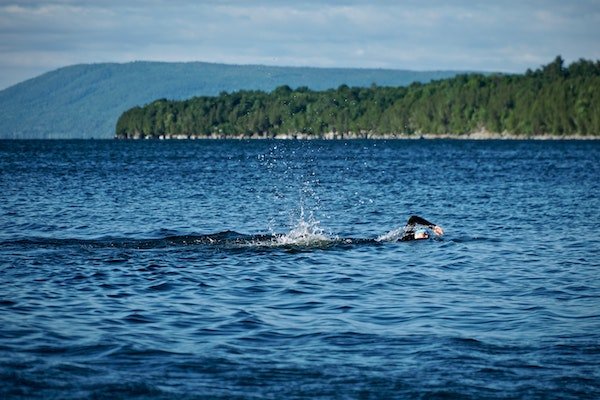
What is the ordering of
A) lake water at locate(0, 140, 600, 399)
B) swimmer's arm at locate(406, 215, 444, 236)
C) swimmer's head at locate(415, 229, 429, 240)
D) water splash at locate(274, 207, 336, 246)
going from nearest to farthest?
1. lake water at locate(0, 140, 600, 399)
2. swimmer's arm at locate(406, 215, 444, 236)
3. water splash at locate(274, 207, 336, 246)
4. swimmer's head at locate(415, 229, 429, 240)

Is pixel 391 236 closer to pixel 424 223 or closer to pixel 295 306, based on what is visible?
pixel 424 223

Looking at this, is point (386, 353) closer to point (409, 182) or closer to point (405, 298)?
point (405, 298)

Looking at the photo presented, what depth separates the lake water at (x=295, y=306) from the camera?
1367 centimetres

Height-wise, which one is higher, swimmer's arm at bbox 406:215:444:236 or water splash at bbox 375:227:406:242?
swimmer's arm at bbox 406:215:444:236

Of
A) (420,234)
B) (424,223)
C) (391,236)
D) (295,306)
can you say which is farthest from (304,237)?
(295,306)

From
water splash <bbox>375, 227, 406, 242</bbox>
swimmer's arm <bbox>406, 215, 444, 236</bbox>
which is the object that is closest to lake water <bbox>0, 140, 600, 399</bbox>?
water splash <bbox>375, 227, 406, 242</bbox>

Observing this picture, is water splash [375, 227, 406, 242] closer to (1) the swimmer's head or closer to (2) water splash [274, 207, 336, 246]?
(1) the swimmer's head

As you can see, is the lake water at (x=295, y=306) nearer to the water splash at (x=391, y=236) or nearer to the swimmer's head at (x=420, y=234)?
the water splash at (x=391, y=236)

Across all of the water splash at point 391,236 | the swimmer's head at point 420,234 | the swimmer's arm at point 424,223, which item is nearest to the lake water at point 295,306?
the water splash at point 391,236

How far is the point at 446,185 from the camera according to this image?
66.5 meters

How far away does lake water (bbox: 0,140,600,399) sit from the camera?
1367 centimetres

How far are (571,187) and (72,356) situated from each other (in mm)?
51523

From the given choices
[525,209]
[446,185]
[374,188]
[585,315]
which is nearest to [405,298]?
[585,315]

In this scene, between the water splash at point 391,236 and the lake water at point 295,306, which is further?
the water splash at point 391,236
